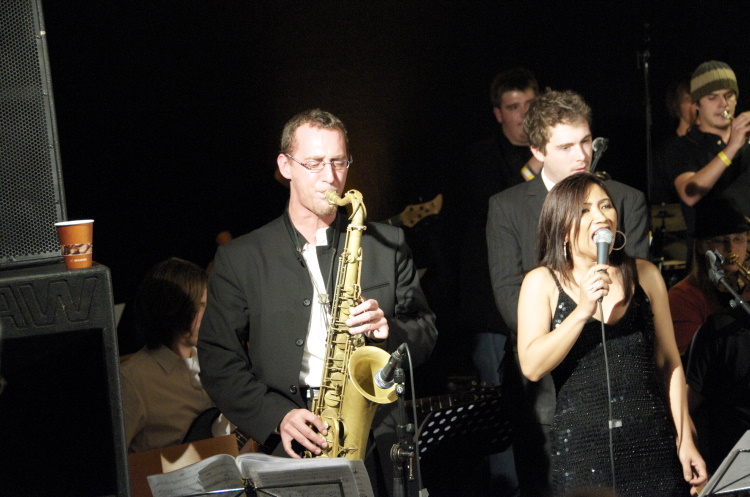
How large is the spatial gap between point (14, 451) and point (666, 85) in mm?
4875

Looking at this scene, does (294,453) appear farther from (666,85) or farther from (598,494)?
(666,85)

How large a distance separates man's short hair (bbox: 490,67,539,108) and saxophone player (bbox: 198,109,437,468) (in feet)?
6.12

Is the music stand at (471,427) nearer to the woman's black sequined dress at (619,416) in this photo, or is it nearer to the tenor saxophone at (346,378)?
the tenor saxophone at (346,378)

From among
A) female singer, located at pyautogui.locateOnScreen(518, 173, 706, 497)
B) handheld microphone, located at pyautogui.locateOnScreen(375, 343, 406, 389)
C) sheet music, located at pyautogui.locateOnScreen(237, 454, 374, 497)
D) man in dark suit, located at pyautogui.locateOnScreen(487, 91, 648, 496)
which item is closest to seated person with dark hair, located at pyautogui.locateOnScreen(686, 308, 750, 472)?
man in dark suit, located at pyautogui.locateOnScreen(487, 91, 648, 496)

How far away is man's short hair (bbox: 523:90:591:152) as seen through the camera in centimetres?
351

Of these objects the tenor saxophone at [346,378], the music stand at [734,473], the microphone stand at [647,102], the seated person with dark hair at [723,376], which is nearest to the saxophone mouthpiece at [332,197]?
the tenor saxophone at [346,378]

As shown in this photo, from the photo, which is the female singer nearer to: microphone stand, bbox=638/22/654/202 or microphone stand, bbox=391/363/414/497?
microphone stand, bbox=391/363/414/497

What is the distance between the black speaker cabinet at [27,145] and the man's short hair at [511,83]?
2.88 meters

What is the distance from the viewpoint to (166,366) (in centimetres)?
363

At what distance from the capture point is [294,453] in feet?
9.34

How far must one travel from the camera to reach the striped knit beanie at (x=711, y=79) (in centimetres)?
521

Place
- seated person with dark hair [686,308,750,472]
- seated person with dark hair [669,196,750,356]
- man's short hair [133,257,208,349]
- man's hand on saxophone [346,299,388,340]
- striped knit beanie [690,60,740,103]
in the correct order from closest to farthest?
1. man's hand on saxophone [346,299,388,340]
2. man's short hair [133,257,208,349]
3. seated person with dark hair [686,308,750,472]
4. seated person with dark hair [669,196,750,356]
5. striped knit beanie [690,60,740,103]

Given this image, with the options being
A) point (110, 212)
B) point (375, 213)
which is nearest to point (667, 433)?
point (375, 213)

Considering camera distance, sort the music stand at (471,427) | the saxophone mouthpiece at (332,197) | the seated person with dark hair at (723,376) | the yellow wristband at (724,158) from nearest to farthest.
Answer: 1. the saxophone mouthpiece at (332,197)
2. the music stand at (471,427)
3. the seated person with dark hair at (723,376)
4. the yellow wristband at (724,158)
